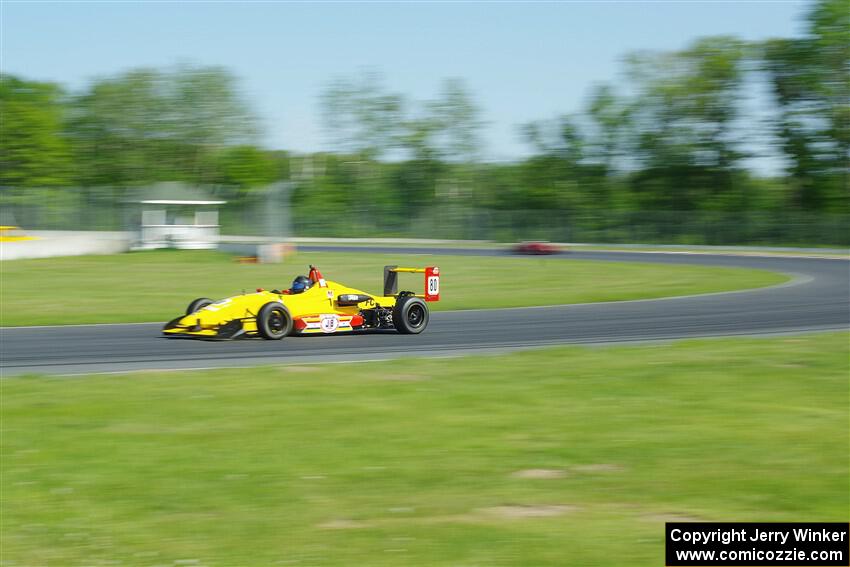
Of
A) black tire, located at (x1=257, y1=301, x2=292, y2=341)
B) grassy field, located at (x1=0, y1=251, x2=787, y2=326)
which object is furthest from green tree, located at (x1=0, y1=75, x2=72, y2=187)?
black tire, located at (x1=257, y1=301, x2=292, y2=341)

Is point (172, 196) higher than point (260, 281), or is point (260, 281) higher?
point (172, 196)

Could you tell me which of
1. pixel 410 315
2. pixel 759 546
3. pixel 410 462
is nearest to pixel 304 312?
pixel 410 315

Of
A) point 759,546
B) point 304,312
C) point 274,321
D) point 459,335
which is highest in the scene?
point 304,312

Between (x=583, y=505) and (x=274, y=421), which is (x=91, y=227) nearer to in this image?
(x=274, y=421)

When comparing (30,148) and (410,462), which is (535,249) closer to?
(410,462)

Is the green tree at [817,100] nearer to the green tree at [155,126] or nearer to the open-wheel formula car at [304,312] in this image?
the green tree at [155,126]

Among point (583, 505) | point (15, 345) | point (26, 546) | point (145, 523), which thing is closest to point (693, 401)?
point (583, 505)

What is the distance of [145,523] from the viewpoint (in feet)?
21.2

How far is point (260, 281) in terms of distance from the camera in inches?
1104

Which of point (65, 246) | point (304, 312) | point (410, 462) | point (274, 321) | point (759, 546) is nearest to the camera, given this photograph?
point (759, 546)

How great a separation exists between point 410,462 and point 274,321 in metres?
7.85

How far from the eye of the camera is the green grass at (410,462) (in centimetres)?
610

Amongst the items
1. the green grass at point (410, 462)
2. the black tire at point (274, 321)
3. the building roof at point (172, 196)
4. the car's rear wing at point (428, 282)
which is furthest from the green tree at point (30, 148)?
the green grass at point (410, 462)

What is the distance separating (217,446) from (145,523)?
1.98m
